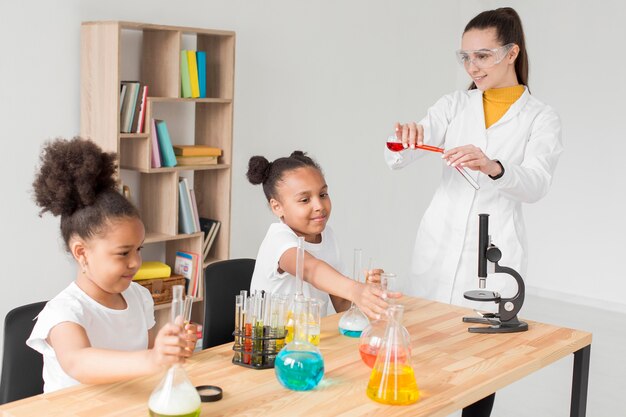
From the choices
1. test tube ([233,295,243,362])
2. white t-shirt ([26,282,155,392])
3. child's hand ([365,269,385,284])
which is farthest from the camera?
child's hand ([365,269,385,284])

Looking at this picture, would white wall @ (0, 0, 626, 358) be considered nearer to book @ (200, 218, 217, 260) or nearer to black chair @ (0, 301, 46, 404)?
book @ (200, 218, 217, 260)

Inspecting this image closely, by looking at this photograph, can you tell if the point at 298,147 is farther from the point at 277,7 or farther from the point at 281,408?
the point at 281,408

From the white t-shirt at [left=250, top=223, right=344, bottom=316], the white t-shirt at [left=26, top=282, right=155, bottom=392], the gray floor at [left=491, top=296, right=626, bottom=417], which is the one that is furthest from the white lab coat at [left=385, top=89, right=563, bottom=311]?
the white t-shirt at [left=26, top=282, right=155, bottom=392]

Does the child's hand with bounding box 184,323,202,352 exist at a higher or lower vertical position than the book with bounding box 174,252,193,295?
higher

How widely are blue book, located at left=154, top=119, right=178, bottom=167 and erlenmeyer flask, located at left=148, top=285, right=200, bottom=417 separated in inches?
98.6

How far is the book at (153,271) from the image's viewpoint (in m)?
3.94

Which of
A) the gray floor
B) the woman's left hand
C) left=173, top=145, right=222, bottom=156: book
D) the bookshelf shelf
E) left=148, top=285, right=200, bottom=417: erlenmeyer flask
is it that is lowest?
the gray floor

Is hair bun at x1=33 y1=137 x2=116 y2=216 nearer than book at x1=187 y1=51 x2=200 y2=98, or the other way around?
hair bun at x1=33 y1=137 x2=116 y2=216

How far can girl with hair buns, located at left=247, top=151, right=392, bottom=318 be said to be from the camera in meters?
2.31

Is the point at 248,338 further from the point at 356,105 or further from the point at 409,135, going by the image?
the point at 356,105

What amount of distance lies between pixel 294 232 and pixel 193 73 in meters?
1.77

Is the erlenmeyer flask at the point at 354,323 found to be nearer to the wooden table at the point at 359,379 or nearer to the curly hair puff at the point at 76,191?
the wooden table at the point at 359,379

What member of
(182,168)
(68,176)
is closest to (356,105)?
(182,168)

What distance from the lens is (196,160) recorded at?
161 inches
